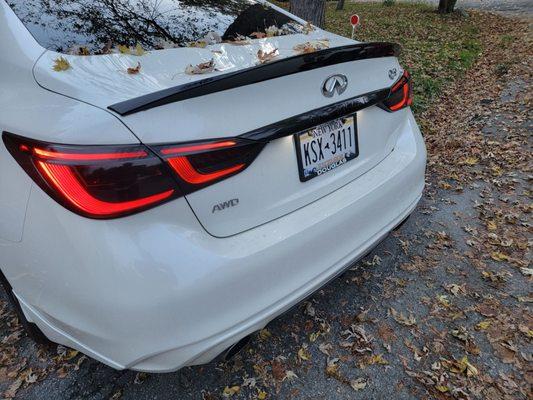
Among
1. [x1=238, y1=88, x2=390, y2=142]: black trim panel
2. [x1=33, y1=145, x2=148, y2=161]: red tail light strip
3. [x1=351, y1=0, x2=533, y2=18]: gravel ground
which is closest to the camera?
[x1=33, y1=145, x2=148, y2=161]: red tail light strip

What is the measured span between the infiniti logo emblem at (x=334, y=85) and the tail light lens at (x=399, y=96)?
0.37 meters

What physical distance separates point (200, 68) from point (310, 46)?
2.13 feet

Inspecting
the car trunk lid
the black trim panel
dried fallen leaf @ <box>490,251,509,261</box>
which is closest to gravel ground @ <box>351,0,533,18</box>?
dried fallen leaf @ <box>490,251,509,261</box>

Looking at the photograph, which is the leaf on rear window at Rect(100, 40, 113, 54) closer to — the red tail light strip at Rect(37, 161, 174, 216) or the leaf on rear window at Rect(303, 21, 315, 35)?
the red tail light strip at Rect(37, 161, 174, 216)

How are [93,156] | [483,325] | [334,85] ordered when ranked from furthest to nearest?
1. [483,325]
2. [334,85]
3. [93,156]

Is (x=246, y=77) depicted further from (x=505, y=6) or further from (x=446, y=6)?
(x=505, y=6)

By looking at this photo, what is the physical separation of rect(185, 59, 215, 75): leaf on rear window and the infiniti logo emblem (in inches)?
18.5

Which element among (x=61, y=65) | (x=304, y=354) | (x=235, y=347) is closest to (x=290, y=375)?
(x=304, y=354)

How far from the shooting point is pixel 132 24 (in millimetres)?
2088

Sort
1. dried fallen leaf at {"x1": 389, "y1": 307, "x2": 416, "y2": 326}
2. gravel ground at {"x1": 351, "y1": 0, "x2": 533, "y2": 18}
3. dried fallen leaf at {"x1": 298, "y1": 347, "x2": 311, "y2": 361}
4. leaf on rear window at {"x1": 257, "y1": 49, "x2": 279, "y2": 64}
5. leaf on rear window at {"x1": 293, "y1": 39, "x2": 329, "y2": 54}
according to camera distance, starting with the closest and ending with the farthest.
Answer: leaf on rear window at {"x1": 257, "y1": 49, "x2": 279, "y2": 64} < leaf on rear window at {"x1": 293, "y1": 39, "x2": 329, "y2": 54} < dried fallen leaf at {"x1": 298, "y1": 347, "x2": 311, "y2": 361} < dried fallen leaf at {"x1": 389, "y1": 307, "x2": 416, "y2": 326} < gravel ground at {"x1": 351, "y1": 0, "x2": 533, "y2": 18}

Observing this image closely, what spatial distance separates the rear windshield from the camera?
1.89 m

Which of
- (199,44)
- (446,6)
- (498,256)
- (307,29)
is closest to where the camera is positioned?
(199,44)

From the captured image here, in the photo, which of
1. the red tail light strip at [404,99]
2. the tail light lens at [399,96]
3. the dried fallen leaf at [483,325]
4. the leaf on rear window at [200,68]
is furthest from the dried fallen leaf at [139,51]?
the dried fallen leaf at [483,325]

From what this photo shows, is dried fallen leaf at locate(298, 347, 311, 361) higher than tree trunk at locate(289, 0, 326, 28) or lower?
lower
